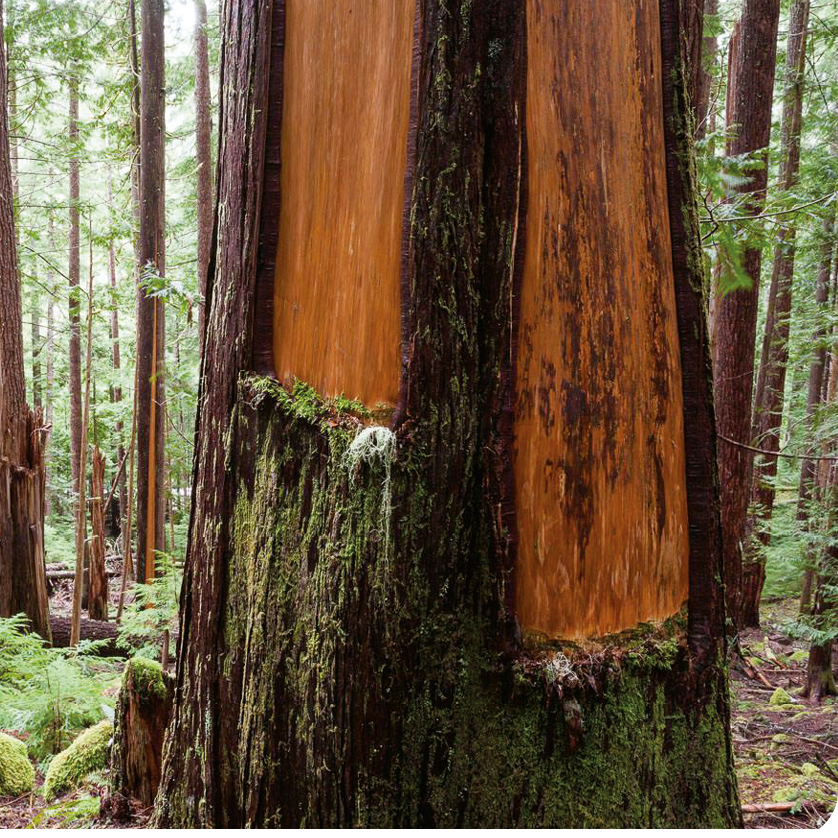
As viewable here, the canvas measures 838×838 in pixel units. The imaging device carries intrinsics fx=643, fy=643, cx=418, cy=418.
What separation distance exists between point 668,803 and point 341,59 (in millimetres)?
2037

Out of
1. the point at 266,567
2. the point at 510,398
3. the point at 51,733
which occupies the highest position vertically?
the point at 510,398

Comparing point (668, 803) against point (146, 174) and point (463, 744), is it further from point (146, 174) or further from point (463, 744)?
point (146, 174)

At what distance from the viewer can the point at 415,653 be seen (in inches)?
58.3

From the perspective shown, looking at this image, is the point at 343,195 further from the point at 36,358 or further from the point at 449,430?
the point at 36,358

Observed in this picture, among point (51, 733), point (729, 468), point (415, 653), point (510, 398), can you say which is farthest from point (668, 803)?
point (729, 468)

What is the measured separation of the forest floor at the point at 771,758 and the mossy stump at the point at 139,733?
12 centimetres

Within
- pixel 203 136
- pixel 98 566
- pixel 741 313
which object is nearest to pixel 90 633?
pixel 98 566

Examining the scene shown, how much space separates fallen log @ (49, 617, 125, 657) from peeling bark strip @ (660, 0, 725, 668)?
6.63 metres

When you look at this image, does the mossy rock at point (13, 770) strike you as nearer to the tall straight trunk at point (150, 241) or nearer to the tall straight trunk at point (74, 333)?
the tall straight trunk at point (150, 241)

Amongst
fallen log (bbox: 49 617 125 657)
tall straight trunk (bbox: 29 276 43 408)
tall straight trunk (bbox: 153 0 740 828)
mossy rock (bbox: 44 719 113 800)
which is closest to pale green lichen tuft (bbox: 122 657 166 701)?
mossy rock (bbox: 44 719 113 800)

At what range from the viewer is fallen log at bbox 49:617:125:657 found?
691 cm

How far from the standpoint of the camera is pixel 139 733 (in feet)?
8.49

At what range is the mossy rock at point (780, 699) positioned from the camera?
6.15 meters

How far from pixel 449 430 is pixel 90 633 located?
285 inches
